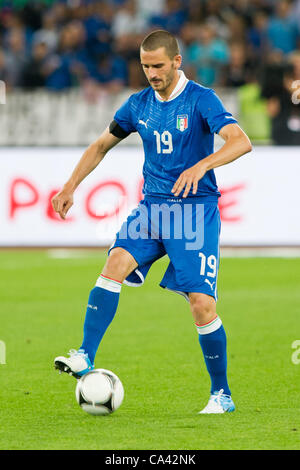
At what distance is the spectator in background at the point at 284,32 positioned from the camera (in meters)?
15.4

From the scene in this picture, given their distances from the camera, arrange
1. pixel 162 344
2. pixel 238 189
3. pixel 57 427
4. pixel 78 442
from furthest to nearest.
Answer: pixel 238 189 < pixel 162 344 < pixel 57 427 < pixel 78 442

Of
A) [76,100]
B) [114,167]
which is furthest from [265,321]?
[76,100]

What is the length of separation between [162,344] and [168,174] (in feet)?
8.64

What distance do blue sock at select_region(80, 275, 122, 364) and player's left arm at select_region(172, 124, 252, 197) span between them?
716 mm

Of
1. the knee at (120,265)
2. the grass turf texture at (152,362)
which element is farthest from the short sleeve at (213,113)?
the grass turf texture at (152,362)

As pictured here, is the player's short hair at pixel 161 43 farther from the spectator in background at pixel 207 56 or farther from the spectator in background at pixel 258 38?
the spectator in background at pixel 258 38

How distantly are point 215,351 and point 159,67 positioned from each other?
1.65 meters

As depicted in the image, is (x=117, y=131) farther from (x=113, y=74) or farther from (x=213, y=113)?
(x=113, y=74)

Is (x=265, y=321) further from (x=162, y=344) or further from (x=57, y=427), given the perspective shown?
(x=57, y=427)

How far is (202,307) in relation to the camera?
552 centimetres

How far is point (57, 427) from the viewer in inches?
199

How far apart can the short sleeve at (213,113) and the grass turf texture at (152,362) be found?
160 centimetres

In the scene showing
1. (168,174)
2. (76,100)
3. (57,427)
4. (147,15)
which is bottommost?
(57,427)

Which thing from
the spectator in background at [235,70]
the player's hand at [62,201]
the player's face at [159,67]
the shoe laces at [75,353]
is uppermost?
the spectator in background at [235,70]
